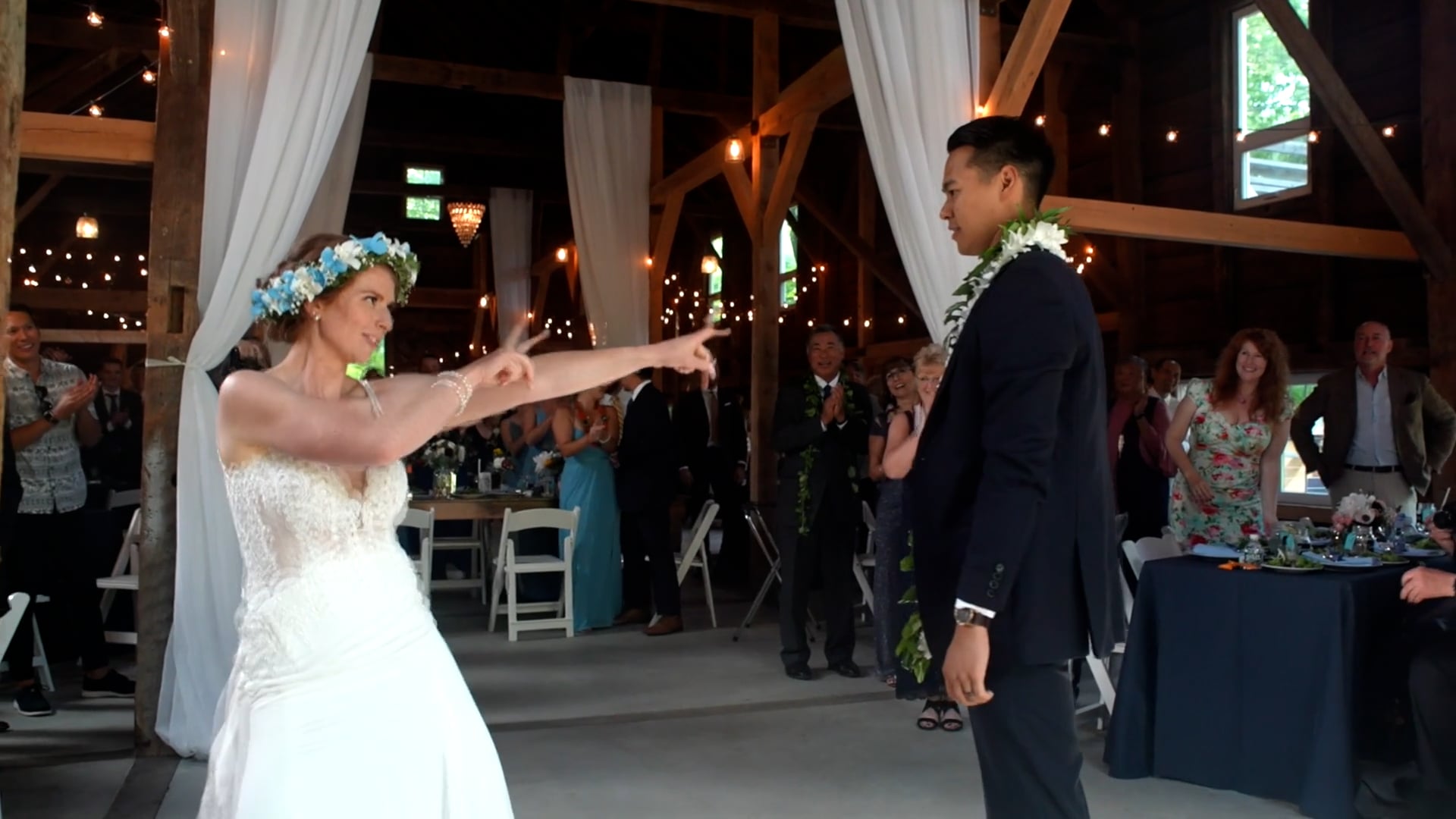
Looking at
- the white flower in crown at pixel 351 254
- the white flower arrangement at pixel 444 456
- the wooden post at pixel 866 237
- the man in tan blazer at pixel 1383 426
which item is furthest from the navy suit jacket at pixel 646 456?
the wooden post at pixel 866 237

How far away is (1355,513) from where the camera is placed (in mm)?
4395

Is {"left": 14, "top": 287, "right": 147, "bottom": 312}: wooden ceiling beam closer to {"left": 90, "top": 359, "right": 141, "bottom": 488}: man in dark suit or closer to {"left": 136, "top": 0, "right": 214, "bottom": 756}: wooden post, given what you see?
{"left": 90, "top": 359, "right": 141, "bottom": 488}: man in dark suit

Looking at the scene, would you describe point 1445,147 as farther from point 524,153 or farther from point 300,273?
point 524,153

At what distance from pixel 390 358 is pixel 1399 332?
16.4 metres

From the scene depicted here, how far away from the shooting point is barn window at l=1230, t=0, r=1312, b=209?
912 centimetres

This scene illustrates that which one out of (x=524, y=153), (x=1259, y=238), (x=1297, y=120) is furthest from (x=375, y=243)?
(x=524, y=153)

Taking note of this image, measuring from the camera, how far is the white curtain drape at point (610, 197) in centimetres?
959

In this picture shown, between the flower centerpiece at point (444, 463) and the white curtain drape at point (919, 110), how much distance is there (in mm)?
4343

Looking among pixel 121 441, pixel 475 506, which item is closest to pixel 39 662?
pixel 121 441

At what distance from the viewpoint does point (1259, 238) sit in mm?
7051

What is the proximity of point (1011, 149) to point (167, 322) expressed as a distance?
137 inches

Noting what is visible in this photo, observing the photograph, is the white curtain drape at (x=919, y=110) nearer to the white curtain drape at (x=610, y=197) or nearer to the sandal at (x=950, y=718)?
the sandal at (x=950, y=718)

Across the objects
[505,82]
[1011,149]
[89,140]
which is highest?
[505,82]

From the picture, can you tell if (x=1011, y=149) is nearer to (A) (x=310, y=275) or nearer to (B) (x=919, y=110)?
(A) (x=310, y=275)
